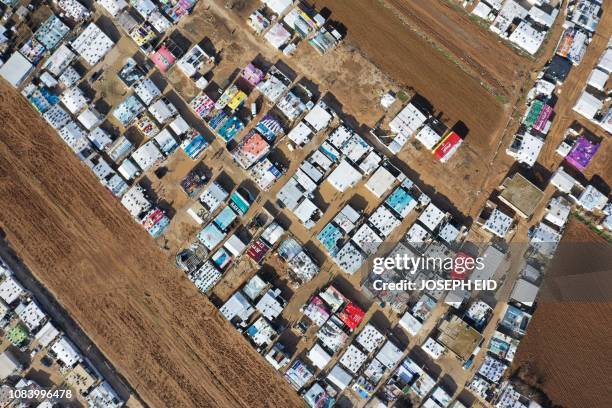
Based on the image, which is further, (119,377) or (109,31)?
(109,31)

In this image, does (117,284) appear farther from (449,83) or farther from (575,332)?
(575,332)

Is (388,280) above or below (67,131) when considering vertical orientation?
above

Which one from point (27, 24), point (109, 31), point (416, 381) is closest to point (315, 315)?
point (416, 381)

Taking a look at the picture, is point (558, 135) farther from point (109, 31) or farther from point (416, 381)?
point (109, 31)

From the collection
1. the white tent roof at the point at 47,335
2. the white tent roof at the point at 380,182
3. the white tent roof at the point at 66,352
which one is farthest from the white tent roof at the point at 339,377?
the white tent roof at the point at 47,335

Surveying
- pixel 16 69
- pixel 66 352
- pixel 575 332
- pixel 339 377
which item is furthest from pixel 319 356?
pixel 16 69
